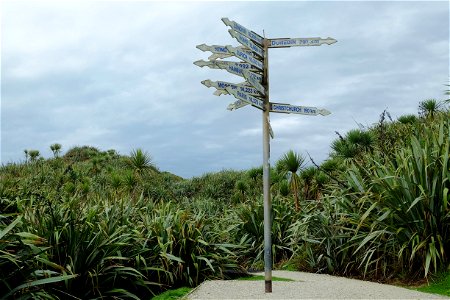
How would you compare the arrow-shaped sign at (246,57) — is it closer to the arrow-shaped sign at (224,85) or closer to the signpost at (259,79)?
the signpost at (259,79)

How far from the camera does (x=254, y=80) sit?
24.5ft

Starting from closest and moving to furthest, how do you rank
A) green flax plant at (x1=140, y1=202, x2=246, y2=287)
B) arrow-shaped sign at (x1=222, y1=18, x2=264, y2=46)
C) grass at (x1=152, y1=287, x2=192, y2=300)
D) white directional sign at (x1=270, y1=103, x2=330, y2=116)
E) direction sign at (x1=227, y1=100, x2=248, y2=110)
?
arrow-shaped sign at (x1=222, y1=18, x2=264, y2=46)
white directional sign at (x1=270, y1=103, x2=330, y2=116)
direction sign at (x1=227, y1=100, x2=248, y2=110)
grass at (x1=152, y1=287, x2=192, y2=300)
green flax plant at (x1=140, y1=202, x2=246, y2=287)

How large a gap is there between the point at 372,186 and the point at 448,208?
4.33 feet

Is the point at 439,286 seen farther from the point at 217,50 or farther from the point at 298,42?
the point at 217,50

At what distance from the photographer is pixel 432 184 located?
373 inches

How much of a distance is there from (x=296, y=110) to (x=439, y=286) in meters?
3.58

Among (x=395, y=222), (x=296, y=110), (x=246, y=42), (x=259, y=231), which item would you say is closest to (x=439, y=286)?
(x=395, y=222)

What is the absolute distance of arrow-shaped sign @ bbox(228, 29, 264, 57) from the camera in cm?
734

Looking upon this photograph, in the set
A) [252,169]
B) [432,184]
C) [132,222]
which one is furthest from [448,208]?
[252,169]

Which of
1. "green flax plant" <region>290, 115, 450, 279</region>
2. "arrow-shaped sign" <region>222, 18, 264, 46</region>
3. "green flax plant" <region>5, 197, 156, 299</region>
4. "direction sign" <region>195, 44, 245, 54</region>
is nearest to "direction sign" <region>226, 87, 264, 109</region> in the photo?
"arrow-shaped sign" <region>222, 18, 264, 46</region>

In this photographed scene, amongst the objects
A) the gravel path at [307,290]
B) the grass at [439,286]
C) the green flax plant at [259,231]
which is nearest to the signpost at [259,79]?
the gravel path at [307,290]

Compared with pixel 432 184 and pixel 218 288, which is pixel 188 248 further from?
pixel 432 184

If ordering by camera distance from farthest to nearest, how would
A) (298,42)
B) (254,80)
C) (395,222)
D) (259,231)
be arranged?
(259,231)
(395,222)
(298,42)
(254,80)

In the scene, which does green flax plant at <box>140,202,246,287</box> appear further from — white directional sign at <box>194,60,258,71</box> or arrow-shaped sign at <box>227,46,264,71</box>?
arrow-shaped sign at <box>227,46,264,71</box>
